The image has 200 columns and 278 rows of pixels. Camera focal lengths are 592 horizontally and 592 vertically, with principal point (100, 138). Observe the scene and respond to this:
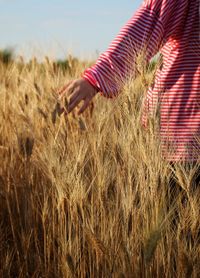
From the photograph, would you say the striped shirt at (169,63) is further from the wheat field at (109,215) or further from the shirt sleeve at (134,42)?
the wheat field at (109,215)

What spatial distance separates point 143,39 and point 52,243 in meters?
0.50

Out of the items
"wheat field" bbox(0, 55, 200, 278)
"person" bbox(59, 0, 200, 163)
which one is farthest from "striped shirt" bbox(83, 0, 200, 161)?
"wheat field" bbox(0, 55, 200, 278)

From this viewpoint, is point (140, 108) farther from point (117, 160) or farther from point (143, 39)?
point (143, 39)

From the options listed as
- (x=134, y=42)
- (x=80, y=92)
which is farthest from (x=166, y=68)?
(x=80, y=92)

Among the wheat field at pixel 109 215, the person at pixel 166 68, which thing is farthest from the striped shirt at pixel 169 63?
the wheat field at pixel 109 215

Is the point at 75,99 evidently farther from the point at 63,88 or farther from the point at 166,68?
the point at 166,68

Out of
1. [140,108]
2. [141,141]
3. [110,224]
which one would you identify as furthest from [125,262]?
[140,108]

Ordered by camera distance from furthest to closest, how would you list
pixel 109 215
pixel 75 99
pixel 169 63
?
pixel 169 63
pixel 75 99
pixel 109 215

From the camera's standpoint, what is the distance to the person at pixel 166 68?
50.9 inches

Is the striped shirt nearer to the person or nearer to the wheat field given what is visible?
the person

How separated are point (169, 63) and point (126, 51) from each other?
0.60 feet

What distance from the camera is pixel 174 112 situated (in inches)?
56.7

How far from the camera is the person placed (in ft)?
4.24

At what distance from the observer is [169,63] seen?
1.46 metres
